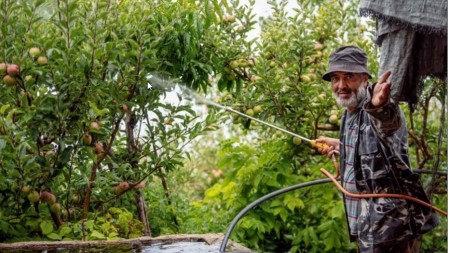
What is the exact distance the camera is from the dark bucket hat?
11.5 feet

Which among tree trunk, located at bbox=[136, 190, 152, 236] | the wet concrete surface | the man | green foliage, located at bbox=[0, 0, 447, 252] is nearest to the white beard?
the man

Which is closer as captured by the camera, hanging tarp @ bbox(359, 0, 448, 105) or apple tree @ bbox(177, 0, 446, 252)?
hanging tarp @ bbox(359, 0, 448, 105)

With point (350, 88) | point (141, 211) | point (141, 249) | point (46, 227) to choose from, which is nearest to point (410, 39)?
point (350, 88)

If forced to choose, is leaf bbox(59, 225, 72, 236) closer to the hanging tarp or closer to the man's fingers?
the hanging tarp

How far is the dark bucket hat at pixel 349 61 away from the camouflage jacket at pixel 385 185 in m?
0.20

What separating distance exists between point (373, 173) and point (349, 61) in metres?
0.50

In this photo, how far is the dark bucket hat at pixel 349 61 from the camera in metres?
3.50

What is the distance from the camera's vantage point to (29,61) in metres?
4.25

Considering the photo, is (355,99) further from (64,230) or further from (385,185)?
(64,230)

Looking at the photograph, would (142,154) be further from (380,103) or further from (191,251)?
(380,103)

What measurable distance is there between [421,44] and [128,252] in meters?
1.81

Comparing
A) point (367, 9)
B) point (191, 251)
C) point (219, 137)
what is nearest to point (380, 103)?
point (367, 9)

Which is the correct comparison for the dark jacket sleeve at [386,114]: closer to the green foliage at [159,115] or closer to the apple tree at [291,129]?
the green foliage at [159,115]

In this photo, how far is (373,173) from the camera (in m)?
3.42
